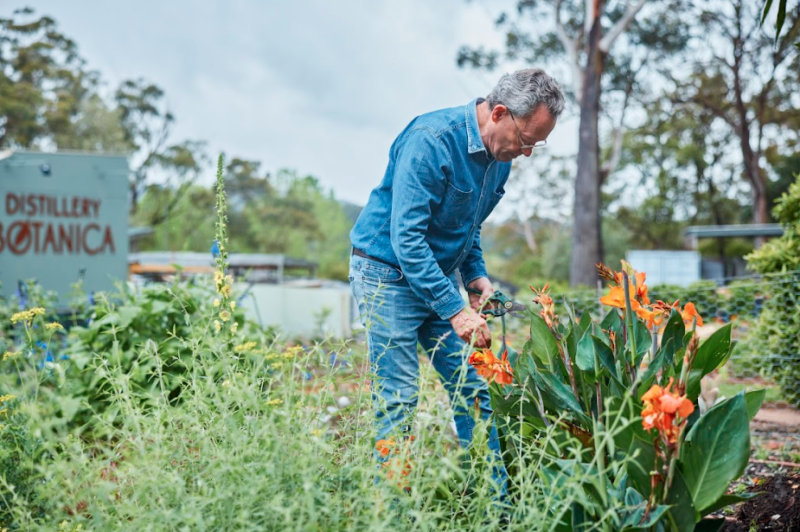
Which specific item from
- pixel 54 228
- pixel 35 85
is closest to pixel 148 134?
pixel 35 85

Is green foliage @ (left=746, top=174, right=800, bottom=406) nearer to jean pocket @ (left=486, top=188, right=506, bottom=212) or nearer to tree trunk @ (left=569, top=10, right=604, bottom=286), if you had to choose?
jean pocket @ (left=486, top=188, right=506, bottom=212)

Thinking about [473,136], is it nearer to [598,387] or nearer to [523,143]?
[523,143]

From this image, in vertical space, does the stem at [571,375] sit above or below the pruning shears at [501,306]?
below

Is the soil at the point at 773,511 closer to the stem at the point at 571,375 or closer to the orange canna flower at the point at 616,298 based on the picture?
the stem at the point at 571,375

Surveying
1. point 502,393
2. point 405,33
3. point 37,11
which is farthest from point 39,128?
point 502,393

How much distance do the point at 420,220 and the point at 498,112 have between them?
0.44 metres

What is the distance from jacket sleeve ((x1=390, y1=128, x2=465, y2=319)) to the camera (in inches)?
83.7

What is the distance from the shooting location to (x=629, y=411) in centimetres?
147

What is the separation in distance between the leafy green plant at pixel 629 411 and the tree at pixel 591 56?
10829 mm

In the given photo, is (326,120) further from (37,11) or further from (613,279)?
(613,279)

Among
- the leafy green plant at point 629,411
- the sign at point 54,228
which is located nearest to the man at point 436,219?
the leafy green plant at point 629,411

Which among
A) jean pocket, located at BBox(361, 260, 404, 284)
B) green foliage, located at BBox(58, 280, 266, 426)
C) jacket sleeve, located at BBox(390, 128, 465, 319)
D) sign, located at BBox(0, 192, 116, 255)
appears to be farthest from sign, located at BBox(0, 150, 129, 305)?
jacket sleeve, located at BBox(390, 128, 465, 319)

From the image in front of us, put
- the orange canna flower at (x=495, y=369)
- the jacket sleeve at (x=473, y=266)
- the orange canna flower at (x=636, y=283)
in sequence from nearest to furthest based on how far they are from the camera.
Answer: the orange canna flower at (x=636, y=283)
the orange canna flower at (x=495, y=369)
the jacket sleeve at (x=473, y=266)

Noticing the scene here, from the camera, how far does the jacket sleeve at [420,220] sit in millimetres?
2127
